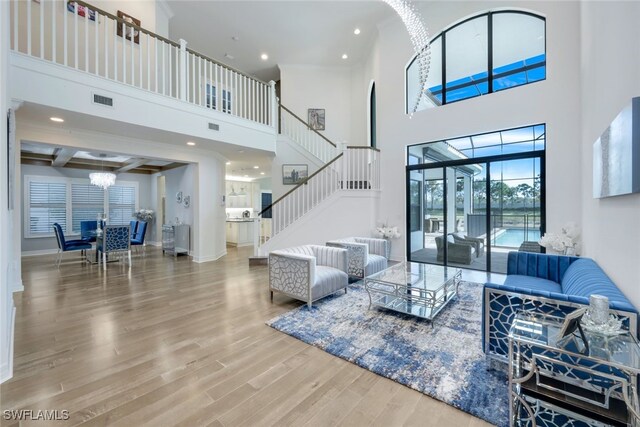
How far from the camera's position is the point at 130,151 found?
5.48 metres

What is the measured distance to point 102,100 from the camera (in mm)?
4012

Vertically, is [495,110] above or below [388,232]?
above

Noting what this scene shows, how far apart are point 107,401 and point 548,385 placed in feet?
9.36

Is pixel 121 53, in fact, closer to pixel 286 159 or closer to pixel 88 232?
pixel 286 159

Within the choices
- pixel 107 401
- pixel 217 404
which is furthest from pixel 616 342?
pixel 107 401

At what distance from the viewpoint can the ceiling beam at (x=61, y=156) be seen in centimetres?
587

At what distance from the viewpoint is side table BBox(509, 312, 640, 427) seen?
4.20ft

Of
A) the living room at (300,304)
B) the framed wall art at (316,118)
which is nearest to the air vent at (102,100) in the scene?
the living room at (300,304)

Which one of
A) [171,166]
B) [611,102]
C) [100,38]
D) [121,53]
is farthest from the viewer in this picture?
[171,166]

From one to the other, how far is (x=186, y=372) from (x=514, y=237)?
5643 mm

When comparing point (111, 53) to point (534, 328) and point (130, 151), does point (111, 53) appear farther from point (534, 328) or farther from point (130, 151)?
point (534, 328)

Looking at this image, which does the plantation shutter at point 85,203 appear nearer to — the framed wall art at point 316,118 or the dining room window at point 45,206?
the dining room window at point 45,206

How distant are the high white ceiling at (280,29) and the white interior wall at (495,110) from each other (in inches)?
29.3

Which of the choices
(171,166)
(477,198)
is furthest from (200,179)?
→ (477,198)
